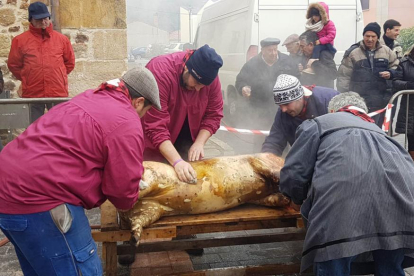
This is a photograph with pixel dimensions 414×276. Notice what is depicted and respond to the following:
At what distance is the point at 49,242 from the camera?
2.53 metres

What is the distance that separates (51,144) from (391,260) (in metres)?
2.08

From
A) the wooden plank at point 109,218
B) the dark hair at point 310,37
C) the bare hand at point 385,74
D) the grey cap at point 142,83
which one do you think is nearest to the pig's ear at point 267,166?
the wooden plank at point 109,218

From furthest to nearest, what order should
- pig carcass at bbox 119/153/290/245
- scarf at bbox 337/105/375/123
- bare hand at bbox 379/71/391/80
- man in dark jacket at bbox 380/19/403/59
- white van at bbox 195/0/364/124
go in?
white van at bbox 195/0/364/124
man in dark jacket at bbox 380/19/403/59
bare hand at bbox 379/71/391/80
pig carcass at bbox 119/153/290/245
scarf at bbox 337/105/375/123

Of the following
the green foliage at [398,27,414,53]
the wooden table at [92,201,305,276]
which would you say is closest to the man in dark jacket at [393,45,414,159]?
the wooden table at [92,201,305,276]

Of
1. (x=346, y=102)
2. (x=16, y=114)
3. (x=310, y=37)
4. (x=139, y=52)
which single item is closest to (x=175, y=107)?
(x=346, y=102)

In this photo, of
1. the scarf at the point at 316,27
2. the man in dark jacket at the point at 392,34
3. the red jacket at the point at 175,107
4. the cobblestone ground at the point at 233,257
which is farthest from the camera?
the man in dark jacket at the point at 392,34

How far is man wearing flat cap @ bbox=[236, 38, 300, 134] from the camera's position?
6934 mm

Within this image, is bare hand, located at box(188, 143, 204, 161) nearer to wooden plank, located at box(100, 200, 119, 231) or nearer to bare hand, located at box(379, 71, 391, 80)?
wooden plank, located at box(100, 200, 119, 231)

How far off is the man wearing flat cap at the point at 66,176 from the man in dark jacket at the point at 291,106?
64.5 inches

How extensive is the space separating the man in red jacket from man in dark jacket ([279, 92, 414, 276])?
14.4ft

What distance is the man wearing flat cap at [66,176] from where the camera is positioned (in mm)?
2486

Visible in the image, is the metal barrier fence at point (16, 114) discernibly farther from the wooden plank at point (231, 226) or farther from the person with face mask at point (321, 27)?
the person with face mask at point (321, 27)

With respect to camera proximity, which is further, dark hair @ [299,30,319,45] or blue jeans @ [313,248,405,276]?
dark hair @ [299,30,319,45]

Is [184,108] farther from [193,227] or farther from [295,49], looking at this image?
[295,49]
